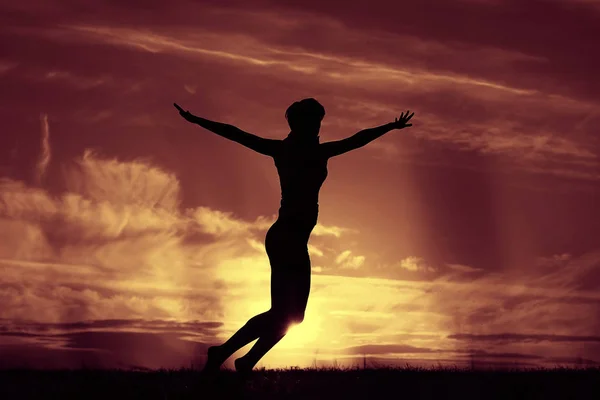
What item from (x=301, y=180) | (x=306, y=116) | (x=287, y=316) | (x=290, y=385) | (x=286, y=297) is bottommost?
(x=290, y=385)

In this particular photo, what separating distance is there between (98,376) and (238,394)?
272 centimetres

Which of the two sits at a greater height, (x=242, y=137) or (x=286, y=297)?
(x=242, y=137)

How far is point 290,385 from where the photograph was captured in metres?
12.7

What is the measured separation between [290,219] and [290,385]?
2093mm

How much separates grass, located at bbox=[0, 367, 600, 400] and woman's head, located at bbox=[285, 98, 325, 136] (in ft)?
10.6

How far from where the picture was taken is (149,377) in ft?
45.2

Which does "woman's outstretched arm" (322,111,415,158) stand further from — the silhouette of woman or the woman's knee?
the woman's knee

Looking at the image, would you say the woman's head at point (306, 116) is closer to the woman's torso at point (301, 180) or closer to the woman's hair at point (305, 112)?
the woman's hair at point (305, 112)

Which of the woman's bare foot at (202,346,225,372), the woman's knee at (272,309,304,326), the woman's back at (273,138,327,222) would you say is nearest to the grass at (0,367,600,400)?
the woman's bare foot at (202,346,225,372)

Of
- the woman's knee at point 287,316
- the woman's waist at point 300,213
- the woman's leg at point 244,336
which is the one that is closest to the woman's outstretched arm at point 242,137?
the woman's waist at point 300,213

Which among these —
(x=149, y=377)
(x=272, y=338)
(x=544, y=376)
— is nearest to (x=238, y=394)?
(x=272, y=338)

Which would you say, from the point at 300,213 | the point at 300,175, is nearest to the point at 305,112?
the point at 300,175

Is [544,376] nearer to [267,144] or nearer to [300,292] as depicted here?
[300,292]

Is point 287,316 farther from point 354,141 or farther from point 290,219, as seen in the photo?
point 354,141
